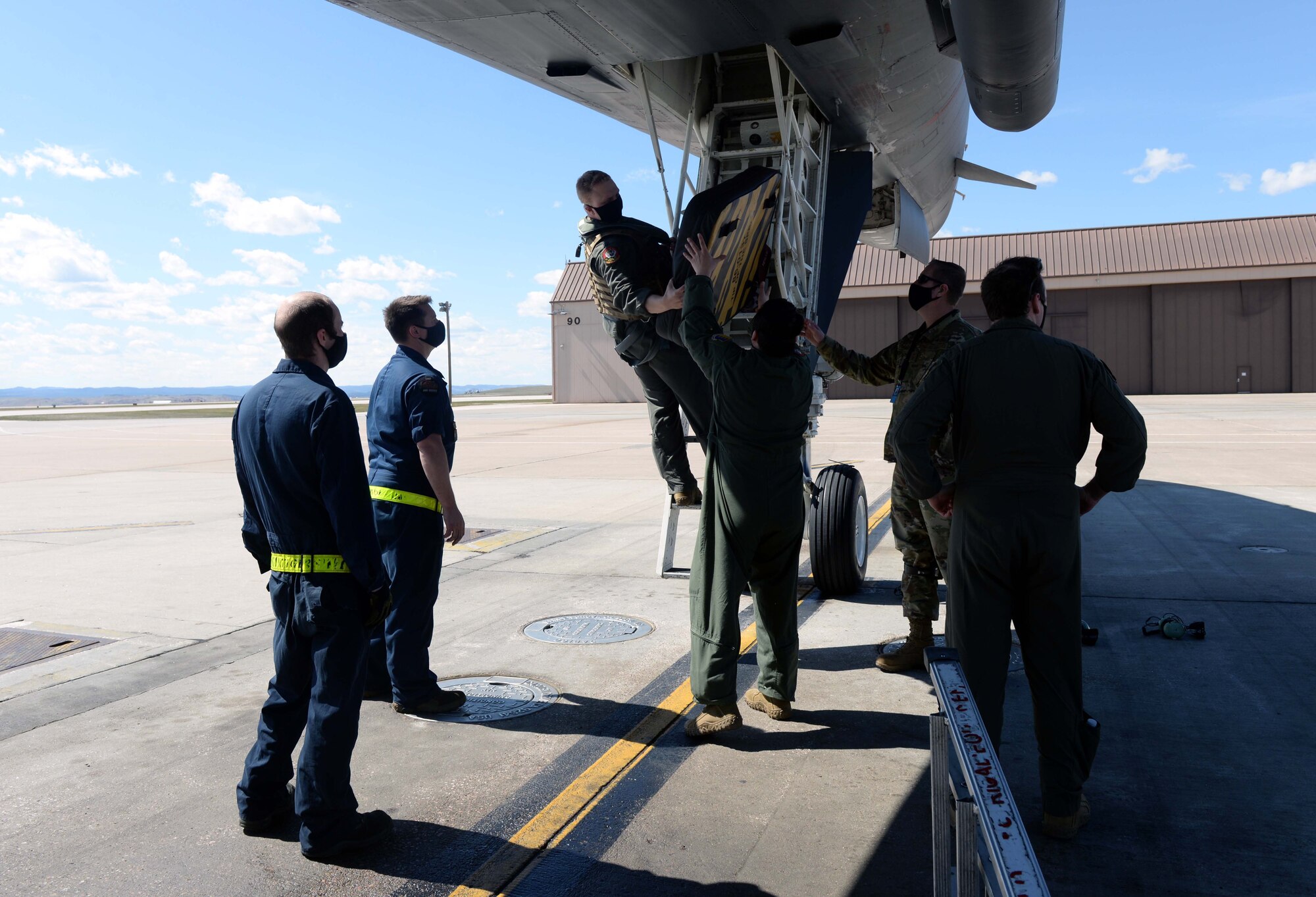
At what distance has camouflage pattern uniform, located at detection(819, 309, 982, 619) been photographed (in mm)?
4887

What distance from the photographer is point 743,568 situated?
13.8 feet

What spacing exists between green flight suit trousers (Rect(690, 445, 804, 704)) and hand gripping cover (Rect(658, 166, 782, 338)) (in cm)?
135

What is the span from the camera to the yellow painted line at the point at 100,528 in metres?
10.1

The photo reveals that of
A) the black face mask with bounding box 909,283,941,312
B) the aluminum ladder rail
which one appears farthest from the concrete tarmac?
the black face mask with bounding box 909,283,941,312

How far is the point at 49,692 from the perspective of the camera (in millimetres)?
4906

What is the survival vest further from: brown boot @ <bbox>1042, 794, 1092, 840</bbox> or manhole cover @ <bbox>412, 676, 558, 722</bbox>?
brown boot @ <bbox>1042, 794, 1092, 840</bbox>

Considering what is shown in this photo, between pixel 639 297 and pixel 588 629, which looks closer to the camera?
pixel 639 297

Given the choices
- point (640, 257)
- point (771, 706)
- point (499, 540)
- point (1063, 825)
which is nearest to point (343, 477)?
point (771, 706)

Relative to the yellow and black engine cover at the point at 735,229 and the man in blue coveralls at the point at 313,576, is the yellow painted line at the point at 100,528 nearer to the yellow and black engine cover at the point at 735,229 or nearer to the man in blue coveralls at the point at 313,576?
the yellow and black engine cover at the point at 735,229

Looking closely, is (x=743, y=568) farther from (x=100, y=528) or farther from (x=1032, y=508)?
(x=100, y=528)

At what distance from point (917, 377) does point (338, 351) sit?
2.99m

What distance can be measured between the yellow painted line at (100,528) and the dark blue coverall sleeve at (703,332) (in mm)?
8319

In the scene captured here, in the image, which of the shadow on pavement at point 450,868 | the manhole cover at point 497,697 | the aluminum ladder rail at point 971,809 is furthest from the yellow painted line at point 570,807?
the aluminum ladder rail at point 971,809

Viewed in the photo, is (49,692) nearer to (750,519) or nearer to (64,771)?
(64,771)
